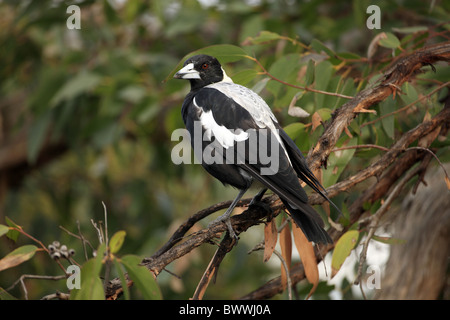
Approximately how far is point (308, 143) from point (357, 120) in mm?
184

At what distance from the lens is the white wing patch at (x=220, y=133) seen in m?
1.73

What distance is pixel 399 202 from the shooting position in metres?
2.92

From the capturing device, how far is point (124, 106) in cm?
362

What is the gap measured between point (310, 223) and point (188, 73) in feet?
2.66

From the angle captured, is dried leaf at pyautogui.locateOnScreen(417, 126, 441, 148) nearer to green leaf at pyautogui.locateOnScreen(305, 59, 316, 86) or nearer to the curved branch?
the curved branch

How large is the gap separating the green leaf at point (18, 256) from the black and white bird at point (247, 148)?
0.52 m

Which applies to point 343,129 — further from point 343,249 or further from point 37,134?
point 37,134

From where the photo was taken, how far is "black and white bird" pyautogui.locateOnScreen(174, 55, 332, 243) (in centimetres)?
153

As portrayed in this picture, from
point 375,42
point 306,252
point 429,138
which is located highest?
point 375,42

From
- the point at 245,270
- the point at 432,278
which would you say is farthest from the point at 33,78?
the point at 432,278

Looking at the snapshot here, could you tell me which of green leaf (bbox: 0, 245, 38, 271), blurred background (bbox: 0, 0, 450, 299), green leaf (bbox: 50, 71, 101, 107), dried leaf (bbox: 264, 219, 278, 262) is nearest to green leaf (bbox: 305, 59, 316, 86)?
dried leaf (bbox: 264, 219, 278, 262)

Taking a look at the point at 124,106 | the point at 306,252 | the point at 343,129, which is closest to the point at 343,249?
the point at 306,252
